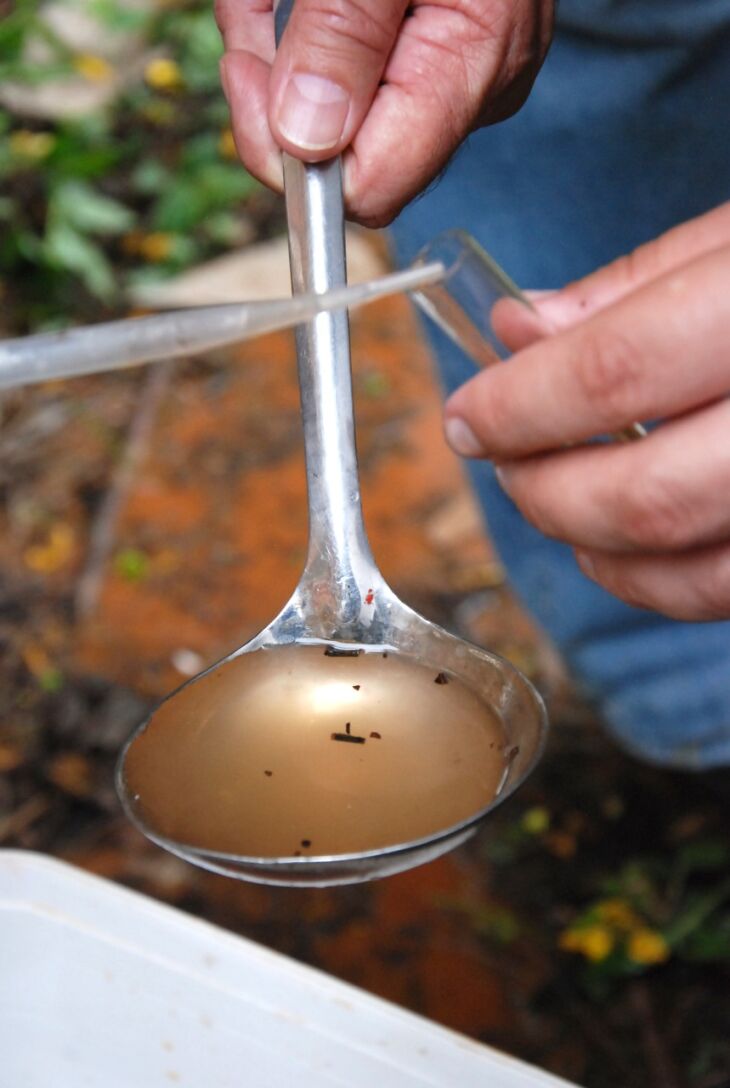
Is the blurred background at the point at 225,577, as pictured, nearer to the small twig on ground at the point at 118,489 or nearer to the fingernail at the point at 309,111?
the small twig on ground at the point at 118,489

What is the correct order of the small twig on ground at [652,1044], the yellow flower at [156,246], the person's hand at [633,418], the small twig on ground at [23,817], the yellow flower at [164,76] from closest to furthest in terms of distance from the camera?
1. the person's hand at [633,418]
2. the small twig on ground at [652,1044]
3. the small twig on ground at [23,817]
4. the yellow flower at [156,246]
5. the yellow flower at [164,76]

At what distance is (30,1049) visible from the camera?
619 mm

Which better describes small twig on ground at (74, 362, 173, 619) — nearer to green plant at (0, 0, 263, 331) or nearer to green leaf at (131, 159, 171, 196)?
green plant at (0, 0, 263, 331)

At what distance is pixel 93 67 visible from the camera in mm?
2078

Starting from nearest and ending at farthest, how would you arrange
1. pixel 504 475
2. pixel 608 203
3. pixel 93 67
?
1. pixel 504 475
2. pixel 608 203
3. pixel 93 67

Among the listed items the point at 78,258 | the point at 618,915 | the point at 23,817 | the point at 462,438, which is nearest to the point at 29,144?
the point at 78,258

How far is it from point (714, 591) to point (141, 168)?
1759mm

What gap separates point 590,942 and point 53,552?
869 millimetres

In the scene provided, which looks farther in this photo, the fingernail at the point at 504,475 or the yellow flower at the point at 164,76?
the yellow flower at the point at 164,76

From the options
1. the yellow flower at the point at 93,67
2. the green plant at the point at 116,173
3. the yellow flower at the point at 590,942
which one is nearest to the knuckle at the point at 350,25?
the yellow flower at the point at 590,942

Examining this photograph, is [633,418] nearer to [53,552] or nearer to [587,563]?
[587,563]

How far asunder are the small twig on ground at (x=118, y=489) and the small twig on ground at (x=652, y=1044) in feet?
2.59

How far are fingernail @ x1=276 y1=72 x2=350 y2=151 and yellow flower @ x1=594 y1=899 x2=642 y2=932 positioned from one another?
819 millimetres

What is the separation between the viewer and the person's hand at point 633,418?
1.43 feet
